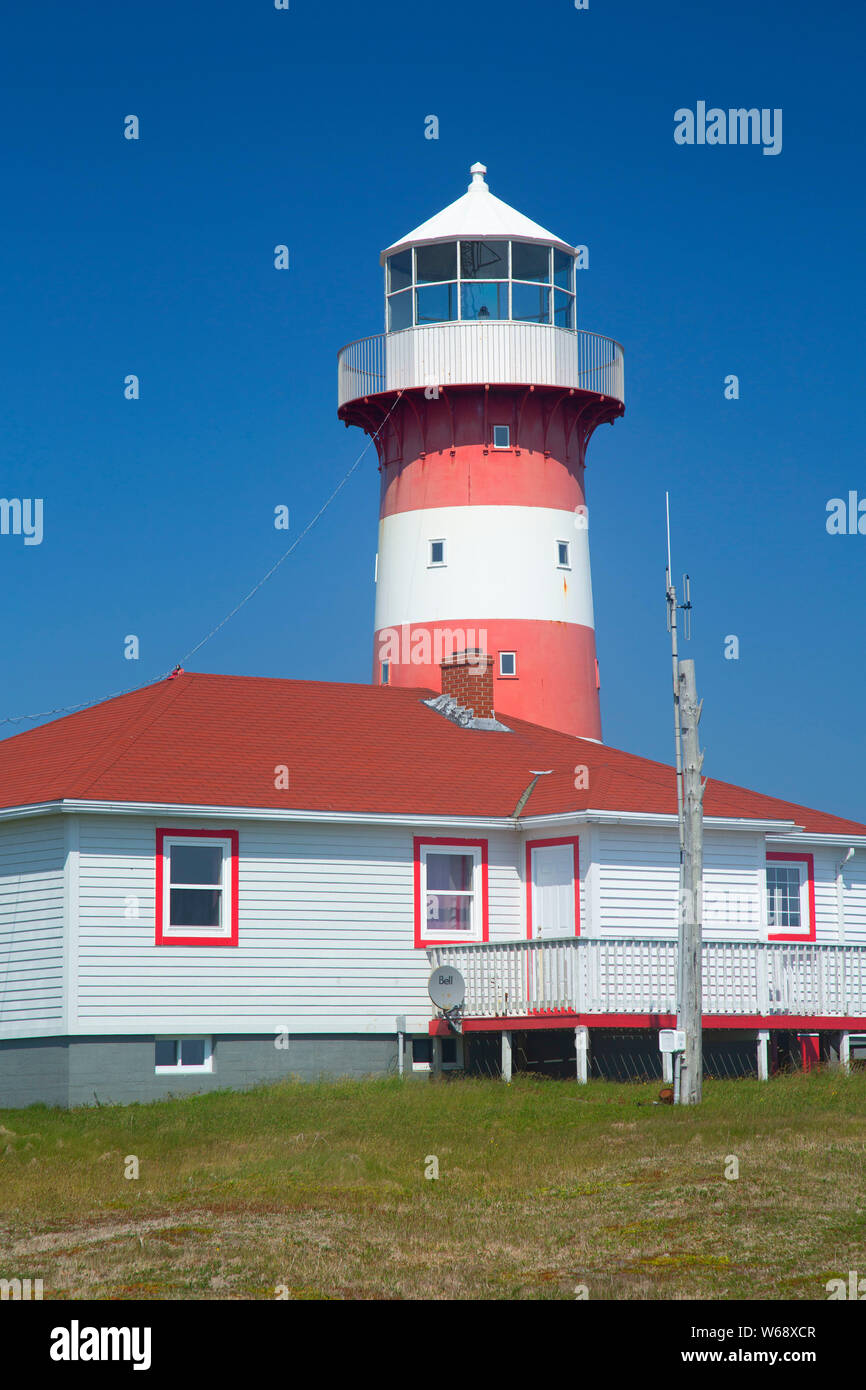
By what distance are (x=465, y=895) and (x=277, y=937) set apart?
3.24m

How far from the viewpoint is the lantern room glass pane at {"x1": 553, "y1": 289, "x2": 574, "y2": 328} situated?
38.4 metres

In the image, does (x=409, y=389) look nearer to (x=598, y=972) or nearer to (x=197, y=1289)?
(x=598, y=972)

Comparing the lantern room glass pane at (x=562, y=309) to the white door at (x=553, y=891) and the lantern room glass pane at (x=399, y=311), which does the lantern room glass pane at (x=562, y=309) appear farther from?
the white door at (x=553, y=891)

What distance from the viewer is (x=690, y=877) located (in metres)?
24.0

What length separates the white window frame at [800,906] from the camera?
31250 millimetres

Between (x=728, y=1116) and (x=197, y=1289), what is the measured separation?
887cm

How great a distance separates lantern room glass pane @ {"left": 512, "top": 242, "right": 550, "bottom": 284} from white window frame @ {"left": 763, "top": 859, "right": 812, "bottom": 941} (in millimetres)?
13379

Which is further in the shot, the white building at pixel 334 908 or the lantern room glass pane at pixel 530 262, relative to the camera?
the lantern room glass pane at pixel 530 262

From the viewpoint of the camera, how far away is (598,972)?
26.2 metres

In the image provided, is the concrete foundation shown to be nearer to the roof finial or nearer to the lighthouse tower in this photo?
the lighthouse tower

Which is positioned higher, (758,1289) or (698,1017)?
(698,1017)

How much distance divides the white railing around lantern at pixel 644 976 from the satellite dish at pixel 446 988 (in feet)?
1.58

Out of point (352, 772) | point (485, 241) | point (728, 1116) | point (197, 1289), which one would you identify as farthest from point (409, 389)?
point (197, 1289)

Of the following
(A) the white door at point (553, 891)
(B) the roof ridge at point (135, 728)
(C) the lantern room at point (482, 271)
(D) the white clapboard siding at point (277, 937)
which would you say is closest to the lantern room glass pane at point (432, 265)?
(C) the lantern room at point (482, 271)
